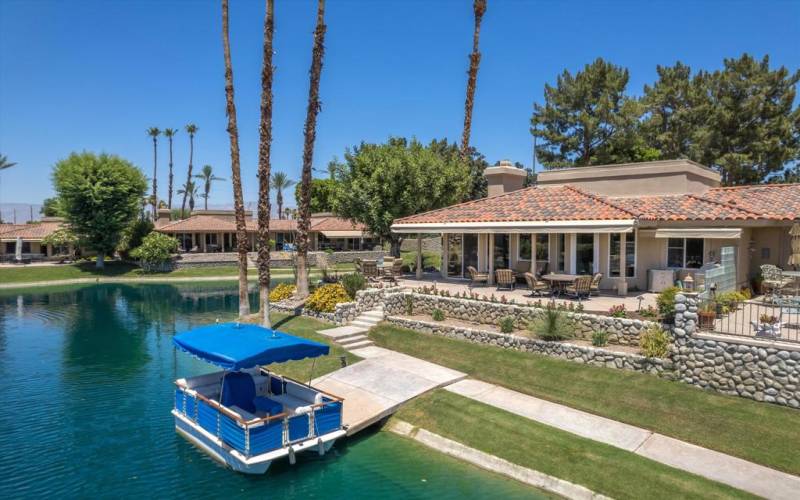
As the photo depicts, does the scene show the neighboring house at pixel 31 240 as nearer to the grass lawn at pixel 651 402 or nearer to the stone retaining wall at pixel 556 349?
the stone retaining wall at pixel 556 349

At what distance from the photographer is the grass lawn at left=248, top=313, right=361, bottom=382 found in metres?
17.0

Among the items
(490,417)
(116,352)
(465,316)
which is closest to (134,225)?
(116,352)

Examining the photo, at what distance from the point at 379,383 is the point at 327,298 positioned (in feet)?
25.3

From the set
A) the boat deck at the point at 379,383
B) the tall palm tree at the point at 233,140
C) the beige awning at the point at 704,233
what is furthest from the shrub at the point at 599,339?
the tall palm tree at the point at 233,140

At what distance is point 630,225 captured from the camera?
62.7 feet

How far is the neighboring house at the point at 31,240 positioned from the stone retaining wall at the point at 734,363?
210 feet

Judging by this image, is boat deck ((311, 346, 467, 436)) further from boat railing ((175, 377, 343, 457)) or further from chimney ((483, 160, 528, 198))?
chimney ((483, 160, 528, 198))

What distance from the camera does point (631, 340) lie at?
15.3 meters

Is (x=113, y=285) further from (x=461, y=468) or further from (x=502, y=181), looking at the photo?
(x=461, y=468)

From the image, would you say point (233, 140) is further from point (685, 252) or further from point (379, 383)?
point (685, 252)

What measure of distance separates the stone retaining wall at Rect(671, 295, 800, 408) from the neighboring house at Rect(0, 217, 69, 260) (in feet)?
210

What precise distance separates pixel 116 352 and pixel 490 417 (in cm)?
1605

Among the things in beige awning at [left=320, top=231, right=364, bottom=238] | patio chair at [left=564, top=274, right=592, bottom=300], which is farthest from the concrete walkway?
beige awning at [left=320, top=231, right=364, bottom=238]

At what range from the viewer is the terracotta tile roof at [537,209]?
2094cm
